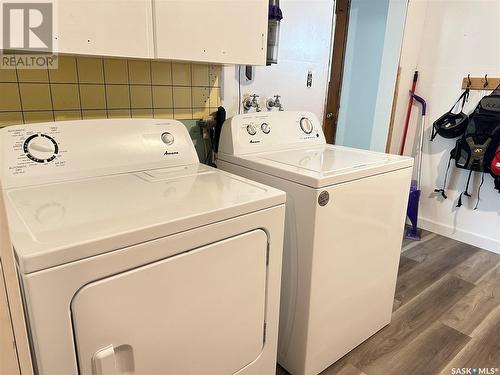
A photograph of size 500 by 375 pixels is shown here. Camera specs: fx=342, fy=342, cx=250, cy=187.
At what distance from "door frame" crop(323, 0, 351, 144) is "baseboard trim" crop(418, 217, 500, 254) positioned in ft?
3.91

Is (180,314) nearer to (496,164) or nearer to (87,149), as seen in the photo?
(87,149)

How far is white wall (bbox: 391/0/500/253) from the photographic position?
8.50 ft

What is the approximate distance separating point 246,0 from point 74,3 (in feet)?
2.08

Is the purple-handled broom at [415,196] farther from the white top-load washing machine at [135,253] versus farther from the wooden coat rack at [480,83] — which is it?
the white top-load washing machine at [135,253]

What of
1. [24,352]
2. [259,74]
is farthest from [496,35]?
[24,352]

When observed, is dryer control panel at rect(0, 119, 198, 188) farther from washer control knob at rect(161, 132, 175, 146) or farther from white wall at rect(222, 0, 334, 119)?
white wall at rect(222, 0, 334, 119)

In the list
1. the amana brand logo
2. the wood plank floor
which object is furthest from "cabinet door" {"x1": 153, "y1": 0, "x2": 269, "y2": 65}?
the amana brand logo

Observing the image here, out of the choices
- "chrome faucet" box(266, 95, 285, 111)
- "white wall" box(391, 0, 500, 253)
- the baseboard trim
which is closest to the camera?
"chrome faucet" box(266, 95, 285, 111)

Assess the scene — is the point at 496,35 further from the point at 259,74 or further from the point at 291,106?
the point at 259,74

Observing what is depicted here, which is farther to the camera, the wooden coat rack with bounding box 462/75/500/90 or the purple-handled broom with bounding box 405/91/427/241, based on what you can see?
the purple-handled broom with bounding box 405/91/427/241

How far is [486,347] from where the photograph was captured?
1737 millimetres

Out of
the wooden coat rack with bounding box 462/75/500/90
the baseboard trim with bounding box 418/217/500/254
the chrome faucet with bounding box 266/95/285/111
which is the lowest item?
Result: the baseboard trim with bounding box 418/217/500/254

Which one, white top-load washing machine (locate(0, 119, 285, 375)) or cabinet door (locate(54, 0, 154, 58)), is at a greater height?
cabinet door (locate(54, 0, 154, 58))

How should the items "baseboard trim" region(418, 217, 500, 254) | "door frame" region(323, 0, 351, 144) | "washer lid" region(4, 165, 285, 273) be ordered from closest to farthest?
"washer lid" region(4, 165, 285, 273) → "baseboard trim" region(418, 217, 500, 254) → "door frame" region(323, 0, 351, 144)
